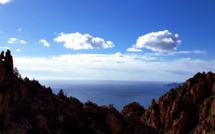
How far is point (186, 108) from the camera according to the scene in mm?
99625

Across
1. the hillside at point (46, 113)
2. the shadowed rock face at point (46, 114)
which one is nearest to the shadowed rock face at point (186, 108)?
the hillside at point (46, 113)

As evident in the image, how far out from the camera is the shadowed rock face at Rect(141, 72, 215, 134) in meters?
94.1

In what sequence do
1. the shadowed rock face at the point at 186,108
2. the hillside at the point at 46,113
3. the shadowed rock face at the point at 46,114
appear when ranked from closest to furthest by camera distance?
the shadowed rock face at the point at 46,114, the hillside at the point at 46,113, the shadowed rock face at the point at 186,108

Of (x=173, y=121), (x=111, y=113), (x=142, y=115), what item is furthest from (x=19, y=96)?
(x=173, y=121)

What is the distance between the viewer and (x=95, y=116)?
43094mm

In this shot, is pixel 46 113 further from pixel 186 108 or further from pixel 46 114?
pixel 186 108

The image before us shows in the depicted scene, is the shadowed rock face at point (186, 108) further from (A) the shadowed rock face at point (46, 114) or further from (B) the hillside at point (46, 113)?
(A) the shadowed rock face at point (46, 114)

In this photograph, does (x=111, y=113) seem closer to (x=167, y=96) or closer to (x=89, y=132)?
(x=89, y=132)

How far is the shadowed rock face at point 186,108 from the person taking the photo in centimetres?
9406

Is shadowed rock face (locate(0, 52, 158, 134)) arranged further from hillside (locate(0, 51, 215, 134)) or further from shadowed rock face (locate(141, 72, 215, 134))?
shadowed rock face (locate(141, 72, 215, 134))

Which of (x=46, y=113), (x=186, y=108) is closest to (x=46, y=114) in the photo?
(x=46, y=113)

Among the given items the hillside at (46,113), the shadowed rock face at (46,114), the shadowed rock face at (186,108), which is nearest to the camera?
the shadowed rock face at (46,114)

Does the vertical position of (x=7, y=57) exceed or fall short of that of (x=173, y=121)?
it exceeds it

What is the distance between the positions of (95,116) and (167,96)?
70.2 m
